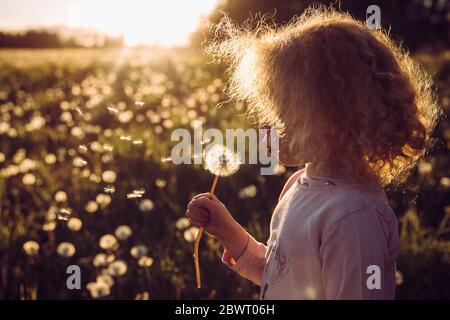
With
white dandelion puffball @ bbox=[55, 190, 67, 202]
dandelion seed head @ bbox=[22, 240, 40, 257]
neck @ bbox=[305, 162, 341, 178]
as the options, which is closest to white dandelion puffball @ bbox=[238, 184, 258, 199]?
white dandelion puffball @ bbox=[55, 190, 67, 202]

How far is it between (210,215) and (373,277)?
0.49 meters

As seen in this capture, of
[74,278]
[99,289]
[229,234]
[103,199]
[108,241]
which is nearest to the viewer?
[229,234]

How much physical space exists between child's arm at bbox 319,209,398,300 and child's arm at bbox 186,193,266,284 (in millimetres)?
364

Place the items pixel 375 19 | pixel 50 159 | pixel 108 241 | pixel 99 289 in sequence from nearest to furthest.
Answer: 1. pixel 375 19
2. pixel 99 289
3. pixel 108 241
4. pixel 50 159

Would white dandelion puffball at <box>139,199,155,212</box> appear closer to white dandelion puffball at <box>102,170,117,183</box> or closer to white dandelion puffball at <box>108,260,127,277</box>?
white dandelion puffball at <box>102,170,117,183</box>

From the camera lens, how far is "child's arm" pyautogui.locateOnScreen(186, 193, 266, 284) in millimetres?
1376

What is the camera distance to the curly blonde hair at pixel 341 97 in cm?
121

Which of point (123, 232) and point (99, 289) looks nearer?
point (99, 289)

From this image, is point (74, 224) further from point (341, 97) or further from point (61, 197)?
point (341, 97)

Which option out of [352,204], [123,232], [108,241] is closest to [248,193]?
[123,232]

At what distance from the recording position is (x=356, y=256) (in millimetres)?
1053

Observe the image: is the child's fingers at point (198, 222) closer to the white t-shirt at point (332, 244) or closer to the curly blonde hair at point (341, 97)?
the white t-shirt at point (332, 244)

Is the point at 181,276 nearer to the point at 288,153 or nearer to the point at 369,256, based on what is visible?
the point at 288,153
